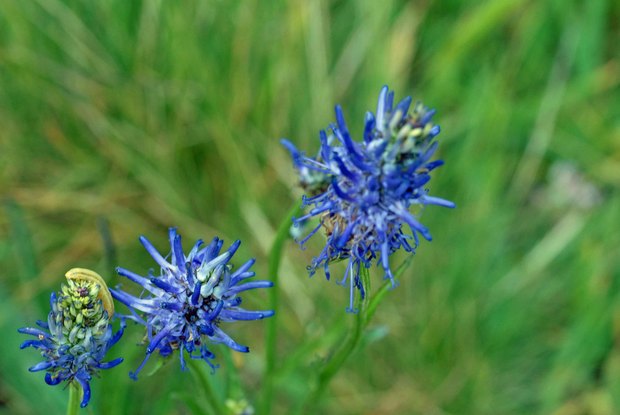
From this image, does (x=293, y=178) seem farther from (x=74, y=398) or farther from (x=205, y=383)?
(x=74, y=398)

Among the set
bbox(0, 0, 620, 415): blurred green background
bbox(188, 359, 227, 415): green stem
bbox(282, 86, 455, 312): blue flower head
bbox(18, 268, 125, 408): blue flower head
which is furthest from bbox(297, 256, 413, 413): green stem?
bbox(0, 0, 620, 415): blurred green background

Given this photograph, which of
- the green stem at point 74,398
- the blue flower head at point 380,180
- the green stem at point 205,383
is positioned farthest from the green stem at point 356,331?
the green stem at point 74,398

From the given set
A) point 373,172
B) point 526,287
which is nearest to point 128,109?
point 526,287

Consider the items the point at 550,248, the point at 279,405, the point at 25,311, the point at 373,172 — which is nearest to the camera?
the point at 373,172

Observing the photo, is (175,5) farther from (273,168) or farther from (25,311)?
(25,311)

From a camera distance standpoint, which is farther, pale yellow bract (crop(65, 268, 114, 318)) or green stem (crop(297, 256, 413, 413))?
green stem (crop(297, 256, 413, 413))

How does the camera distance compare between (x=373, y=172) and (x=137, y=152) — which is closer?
(x=373, y=172)

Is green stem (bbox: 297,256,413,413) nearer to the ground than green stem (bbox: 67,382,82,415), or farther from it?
farther from it

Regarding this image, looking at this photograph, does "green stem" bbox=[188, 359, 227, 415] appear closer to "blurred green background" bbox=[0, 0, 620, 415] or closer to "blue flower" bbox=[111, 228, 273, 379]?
"blue flower" bbox=[111, 228, 273, 379]
